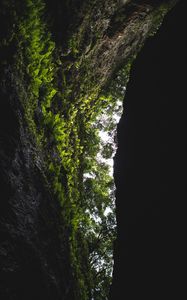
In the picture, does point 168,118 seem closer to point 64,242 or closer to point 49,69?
point 64,242

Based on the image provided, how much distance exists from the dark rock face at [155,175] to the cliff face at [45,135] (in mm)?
666

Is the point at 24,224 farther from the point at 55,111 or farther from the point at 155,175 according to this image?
the point at 55,111

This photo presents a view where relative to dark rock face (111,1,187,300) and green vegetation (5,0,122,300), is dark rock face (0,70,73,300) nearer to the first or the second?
green vegetation (5,0,122,300)

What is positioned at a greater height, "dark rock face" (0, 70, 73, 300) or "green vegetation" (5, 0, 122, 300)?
"green vegetation" (5, 0, 122, 300)

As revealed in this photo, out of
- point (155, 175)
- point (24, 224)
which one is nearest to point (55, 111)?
point (24, 224)

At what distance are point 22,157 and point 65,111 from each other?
3.41 m

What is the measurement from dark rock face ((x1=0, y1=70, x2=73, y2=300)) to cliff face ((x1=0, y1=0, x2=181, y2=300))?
0.05ft

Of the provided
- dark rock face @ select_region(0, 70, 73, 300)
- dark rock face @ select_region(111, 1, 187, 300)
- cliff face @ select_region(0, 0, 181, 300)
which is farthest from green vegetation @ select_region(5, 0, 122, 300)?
dark rock face @ select_region(111, 1, 187, 300)

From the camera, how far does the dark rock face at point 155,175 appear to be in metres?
2.89

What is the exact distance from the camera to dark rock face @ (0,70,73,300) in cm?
398

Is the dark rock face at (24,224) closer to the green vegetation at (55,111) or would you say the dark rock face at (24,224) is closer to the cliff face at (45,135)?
the cliff face at (45,135)

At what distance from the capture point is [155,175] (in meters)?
3.34

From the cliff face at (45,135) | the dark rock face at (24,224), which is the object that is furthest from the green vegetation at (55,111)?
the dark rock face at (24,224)

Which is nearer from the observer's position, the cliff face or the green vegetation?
the cliff face
